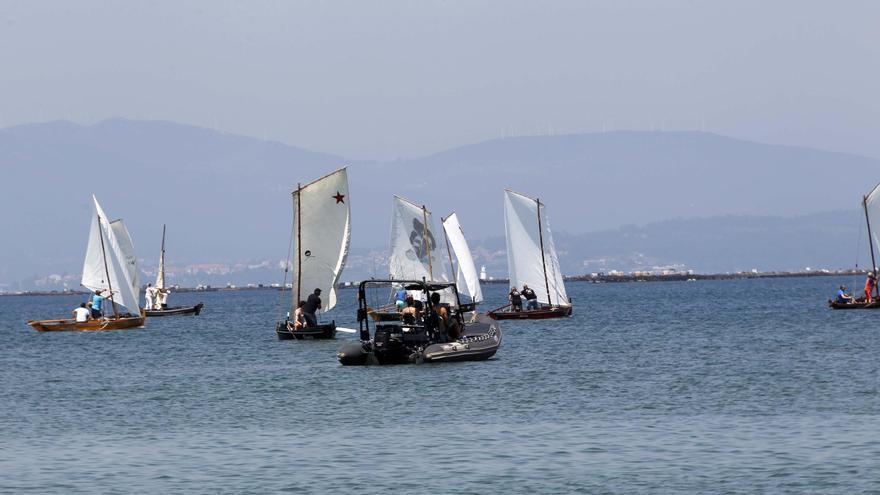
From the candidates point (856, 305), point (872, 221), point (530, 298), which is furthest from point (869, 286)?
point (530, 298)

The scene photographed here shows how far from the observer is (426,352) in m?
61.6

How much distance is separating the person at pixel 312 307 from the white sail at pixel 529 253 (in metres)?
31.4

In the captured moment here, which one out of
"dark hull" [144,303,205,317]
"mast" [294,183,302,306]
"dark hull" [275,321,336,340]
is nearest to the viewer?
"dark hull" [275,321,336,340]

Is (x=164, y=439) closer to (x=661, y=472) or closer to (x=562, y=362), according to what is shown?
(x=661, y=472)

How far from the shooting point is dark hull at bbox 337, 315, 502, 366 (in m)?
61.8

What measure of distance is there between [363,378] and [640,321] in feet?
195

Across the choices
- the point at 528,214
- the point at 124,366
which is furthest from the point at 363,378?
the point at 528,214

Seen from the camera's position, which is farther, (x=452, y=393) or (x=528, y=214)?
(x=528, y=214)

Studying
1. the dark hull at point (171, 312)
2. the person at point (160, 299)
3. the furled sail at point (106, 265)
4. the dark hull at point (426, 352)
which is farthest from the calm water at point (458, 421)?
the person at point (160, 299)

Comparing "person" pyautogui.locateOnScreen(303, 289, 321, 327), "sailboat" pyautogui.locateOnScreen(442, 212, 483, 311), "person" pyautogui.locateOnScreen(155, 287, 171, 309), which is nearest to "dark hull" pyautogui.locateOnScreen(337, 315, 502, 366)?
"person" pyautogui.locateOnScreen(303, 289, 321, 327)

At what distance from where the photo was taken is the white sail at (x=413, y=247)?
114m

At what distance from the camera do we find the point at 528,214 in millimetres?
108812

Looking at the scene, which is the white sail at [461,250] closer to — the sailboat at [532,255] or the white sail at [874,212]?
the sailboat at [532,255]

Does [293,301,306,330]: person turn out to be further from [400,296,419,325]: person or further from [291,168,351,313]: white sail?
[400,296,419,325]: person
